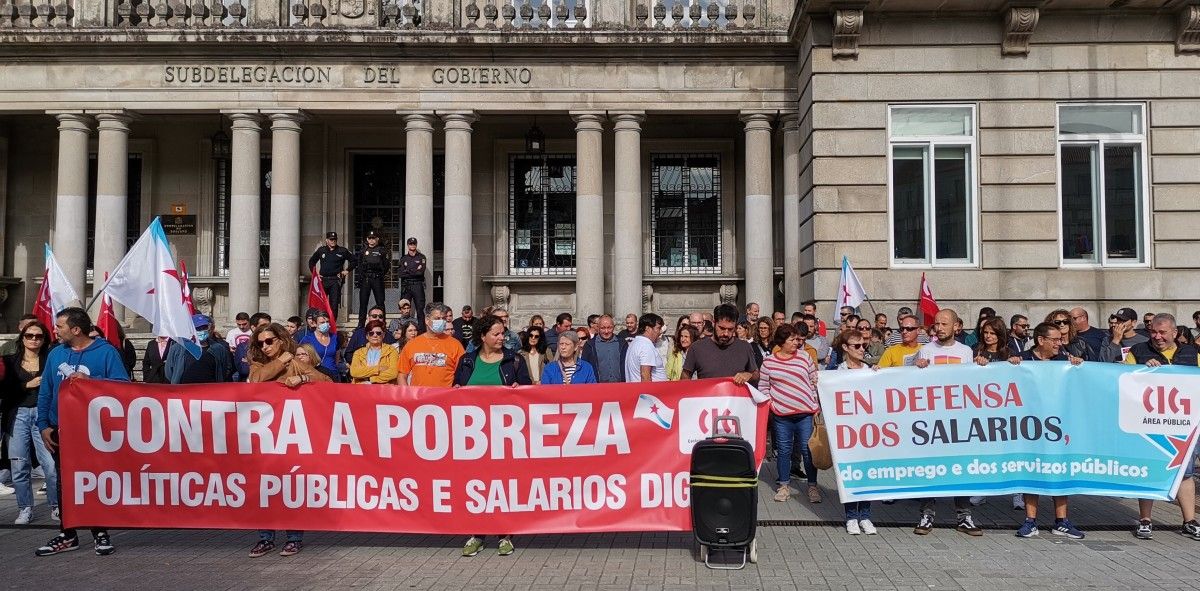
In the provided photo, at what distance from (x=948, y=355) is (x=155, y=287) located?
7.58 metres

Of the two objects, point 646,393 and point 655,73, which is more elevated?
point 655,73

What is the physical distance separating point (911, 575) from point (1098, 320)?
1065 centimetres

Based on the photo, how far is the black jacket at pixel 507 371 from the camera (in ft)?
27.1

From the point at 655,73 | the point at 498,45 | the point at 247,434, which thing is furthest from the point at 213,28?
the point at 247,434

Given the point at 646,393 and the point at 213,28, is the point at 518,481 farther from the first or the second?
the point at 213,28

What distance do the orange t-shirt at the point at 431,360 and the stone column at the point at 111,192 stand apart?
1138 cm

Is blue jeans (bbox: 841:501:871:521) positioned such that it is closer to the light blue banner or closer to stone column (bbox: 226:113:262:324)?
the light blue banner

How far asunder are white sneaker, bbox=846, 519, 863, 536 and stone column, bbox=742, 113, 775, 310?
1002cm

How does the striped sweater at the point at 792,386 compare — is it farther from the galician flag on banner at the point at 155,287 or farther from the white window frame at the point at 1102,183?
the white window frame at the point at 1102,183

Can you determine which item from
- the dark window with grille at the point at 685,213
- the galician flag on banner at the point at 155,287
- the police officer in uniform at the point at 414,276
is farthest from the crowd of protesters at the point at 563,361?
the dark window with grille at the point at 685,213

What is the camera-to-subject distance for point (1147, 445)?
826 centimetres

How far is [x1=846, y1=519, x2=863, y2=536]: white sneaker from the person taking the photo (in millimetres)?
8344

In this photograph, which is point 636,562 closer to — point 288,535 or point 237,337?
point 288,535

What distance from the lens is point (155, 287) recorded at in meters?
9.43
